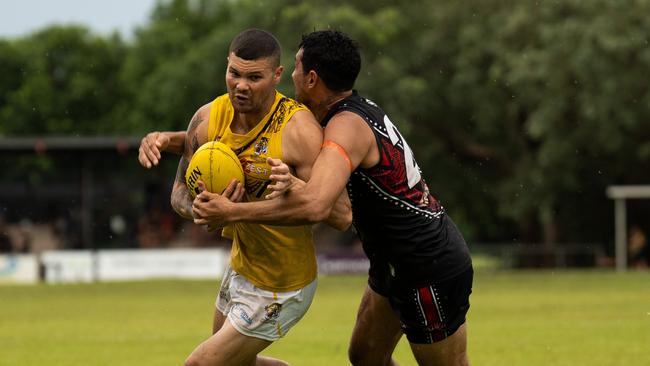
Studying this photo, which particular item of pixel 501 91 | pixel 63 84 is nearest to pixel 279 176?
pixel 501 91

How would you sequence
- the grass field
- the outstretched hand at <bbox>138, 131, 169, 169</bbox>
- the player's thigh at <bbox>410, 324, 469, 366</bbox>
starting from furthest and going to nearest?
the grass field < the player's thigh at <bbox>410, 324, 469, 366</bbox> < the outstretched hand at <bbox>138, 131, 169, 169</bbox>

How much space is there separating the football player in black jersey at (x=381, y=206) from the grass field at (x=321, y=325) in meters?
4.94

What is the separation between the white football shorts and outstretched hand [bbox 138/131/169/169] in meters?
0.93

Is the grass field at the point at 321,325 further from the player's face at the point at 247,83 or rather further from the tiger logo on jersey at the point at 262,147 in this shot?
the player's face at the point at 247,83

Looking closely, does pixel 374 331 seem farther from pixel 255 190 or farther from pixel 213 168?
pixel 213 168

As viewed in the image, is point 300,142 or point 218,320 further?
point 218,320

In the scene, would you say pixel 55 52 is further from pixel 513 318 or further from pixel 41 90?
pixel 513 318

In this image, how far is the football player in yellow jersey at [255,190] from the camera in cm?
748

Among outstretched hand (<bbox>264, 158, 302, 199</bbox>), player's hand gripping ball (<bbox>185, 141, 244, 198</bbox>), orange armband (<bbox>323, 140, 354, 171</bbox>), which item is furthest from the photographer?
orange armband (<bbox>323, 140, 354, 171</bbox>)

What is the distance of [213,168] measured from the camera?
285 inches

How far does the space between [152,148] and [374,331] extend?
6.77 feet

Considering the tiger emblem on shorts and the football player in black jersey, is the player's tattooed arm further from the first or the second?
the tiger emblem on shorts

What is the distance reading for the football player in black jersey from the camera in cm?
725

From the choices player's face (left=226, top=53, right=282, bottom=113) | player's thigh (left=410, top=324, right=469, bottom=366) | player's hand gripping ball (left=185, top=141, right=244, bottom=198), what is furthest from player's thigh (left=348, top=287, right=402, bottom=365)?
player's face (left=226, top=53, right=282, bottom=113)
